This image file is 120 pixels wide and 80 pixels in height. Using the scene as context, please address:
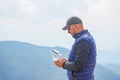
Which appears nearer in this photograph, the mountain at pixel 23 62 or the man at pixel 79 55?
the man at pixel 79 55

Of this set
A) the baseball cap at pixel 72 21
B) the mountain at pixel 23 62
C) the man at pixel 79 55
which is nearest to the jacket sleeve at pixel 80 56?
the man at pixel 79 55

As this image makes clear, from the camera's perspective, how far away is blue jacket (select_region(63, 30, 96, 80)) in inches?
379

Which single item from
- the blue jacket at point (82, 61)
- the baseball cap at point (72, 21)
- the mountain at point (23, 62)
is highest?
the mountain at point (23, 62)

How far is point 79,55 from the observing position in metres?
9.59

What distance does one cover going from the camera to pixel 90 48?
9.77 metres

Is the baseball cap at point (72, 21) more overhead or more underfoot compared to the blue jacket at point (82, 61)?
more overhead

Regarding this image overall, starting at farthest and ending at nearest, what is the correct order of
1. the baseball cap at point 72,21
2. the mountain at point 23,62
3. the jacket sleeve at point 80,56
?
the mountain at point 23,62, the baseball cap at point 72,21, the jacket sleeve at point 80,56

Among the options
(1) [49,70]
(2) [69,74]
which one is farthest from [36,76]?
(2) [69,74]

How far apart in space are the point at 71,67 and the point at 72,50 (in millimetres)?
407

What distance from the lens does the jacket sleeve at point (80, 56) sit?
9.59 m

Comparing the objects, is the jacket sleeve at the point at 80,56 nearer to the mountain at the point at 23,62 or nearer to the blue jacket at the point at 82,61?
the blue jacket at the point at 82,61

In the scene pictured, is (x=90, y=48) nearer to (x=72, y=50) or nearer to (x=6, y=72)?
(x=72, y=50)

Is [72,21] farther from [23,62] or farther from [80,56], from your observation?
[23,62]

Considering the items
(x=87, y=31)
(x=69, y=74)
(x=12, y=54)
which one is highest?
(x=12, y=54)
